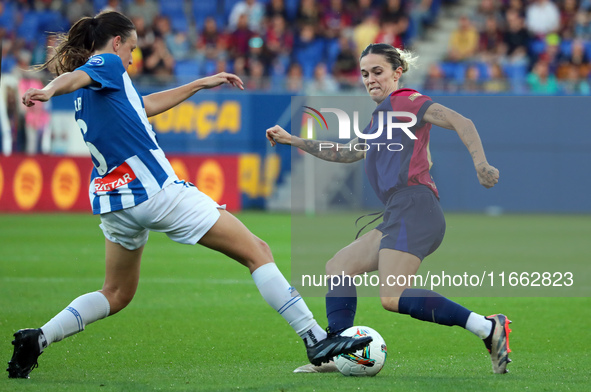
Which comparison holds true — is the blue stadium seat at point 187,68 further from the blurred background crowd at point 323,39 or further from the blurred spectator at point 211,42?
the blurred spectator at point 211,42

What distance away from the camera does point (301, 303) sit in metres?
4.57

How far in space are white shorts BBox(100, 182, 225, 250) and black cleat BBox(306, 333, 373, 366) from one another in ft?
2.89

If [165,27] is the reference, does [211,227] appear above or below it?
below

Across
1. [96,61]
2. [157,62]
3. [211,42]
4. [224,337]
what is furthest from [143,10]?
[96,61]

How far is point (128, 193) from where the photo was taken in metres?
4.36

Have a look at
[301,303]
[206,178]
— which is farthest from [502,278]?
[206,178]

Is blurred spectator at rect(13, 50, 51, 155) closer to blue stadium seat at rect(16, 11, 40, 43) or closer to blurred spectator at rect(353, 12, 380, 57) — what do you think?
blue stadium seat at rect(16, 11, 40, 43)

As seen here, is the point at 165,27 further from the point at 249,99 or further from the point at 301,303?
the point at 301,303

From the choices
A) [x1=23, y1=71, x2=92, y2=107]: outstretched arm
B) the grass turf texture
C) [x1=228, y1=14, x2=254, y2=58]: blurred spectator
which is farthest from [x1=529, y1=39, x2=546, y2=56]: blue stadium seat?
[x1=23, y1=71, x2=92, y2=107]: outstretched arm

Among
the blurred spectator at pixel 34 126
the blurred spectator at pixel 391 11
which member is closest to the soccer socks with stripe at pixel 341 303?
the blurred spectator at pixel 34 126

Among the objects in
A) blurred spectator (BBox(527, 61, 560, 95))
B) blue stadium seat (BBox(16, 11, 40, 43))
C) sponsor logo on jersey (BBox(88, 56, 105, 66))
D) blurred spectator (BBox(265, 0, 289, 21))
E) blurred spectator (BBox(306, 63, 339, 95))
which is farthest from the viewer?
blurred spectator (BBox(265, 0, 289, 21))

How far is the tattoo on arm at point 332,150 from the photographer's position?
17.1 feet

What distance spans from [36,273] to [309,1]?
45.7 ft

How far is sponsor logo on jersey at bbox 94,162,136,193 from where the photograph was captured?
439 cm
